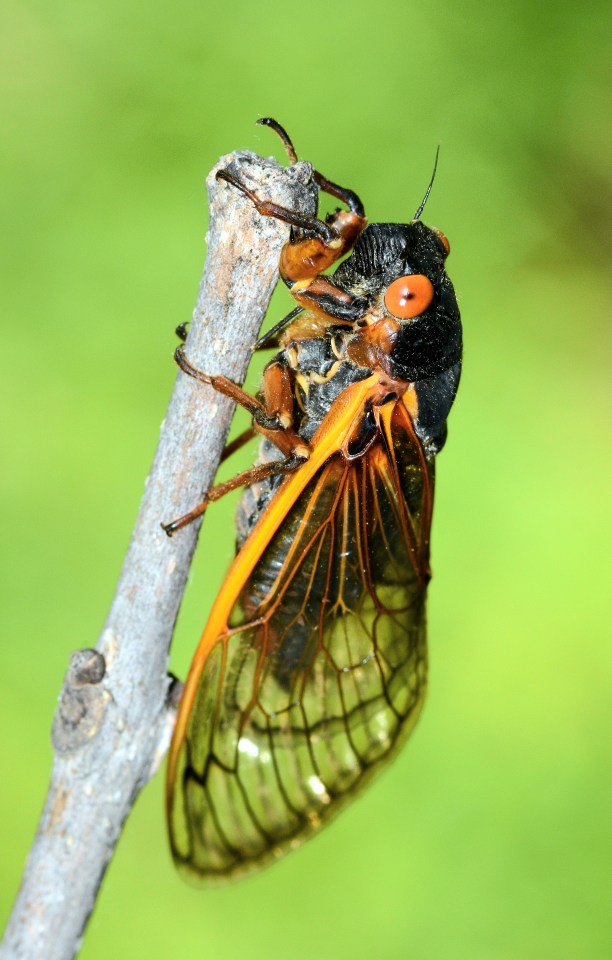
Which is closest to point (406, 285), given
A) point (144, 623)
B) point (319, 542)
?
point (319, 542)

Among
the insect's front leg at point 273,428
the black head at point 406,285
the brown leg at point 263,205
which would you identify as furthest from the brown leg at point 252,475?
the brown leg at point 263,205

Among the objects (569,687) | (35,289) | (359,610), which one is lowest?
(569,687)

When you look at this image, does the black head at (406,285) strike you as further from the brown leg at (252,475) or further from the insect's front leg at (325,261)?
the brown leg at (252,475)

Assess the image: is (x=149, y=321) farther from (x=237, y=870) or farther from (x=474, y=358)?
(x=237, y=870)

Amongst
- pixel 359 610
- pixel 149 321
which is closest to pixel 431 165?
pixel 149 321

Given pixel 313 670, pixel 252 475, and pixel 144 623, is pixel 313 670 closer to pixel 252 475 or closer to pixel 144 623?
pixel 252 475

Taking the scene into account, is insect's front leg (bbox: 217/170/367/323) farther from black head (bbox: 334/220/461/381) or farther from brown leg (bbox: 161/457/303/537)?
brown leg (bbox: 161/457/303/537)
